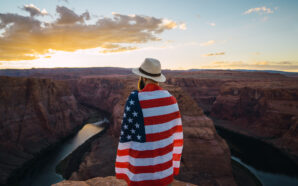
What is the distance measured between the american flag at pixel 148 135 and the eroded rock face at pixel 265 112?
35748mm

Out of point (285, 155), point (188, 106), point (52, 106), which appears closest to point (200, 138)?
point (188, 106)

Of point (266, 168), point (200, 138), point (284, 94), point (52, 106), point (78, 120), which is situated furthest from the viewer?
point (78, 120)

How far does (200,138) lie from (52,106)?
1261 inches

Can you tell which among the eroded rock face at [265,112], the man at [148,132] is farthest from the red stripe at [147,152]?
the eroded rock face at [265,112]

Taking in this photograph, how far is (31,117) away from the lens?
29641mm

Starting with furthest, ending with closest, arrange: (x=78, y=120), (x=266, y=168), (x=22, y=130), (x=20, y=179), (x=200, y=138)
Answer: (x=78, y=120), (x=22, y=130), (x=266, y=168), (x=20, y=179), (x=200, y=138)

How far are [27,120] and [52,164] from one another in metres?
10.4

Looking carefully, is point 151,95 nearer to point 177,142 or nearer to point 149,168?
point 149,168

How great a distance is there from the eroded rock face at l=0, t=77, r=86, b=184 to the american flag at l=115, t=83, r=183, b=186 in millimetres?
26334

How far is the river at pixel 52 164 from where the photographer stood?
67.1 ft

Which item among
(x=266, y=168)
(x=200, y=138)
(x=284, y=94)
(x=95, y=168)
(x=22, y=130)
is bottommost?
(x=266, y=168)

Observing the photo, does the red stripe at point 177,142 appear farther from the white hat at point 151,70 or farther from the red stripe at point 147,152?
the white hat at point 151,70

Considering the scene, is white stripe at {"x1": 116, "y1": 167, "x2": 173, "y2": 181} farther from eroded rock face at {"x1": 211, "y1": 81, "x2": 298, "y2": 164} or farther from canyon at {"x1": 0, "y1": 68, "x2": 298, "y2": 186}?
eroded rock face at {"x1": 211, "y1": 81, "x2": 298, "y2": 164}

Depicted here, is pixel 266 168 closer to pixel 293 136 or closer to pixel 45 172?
pixel 293 136
